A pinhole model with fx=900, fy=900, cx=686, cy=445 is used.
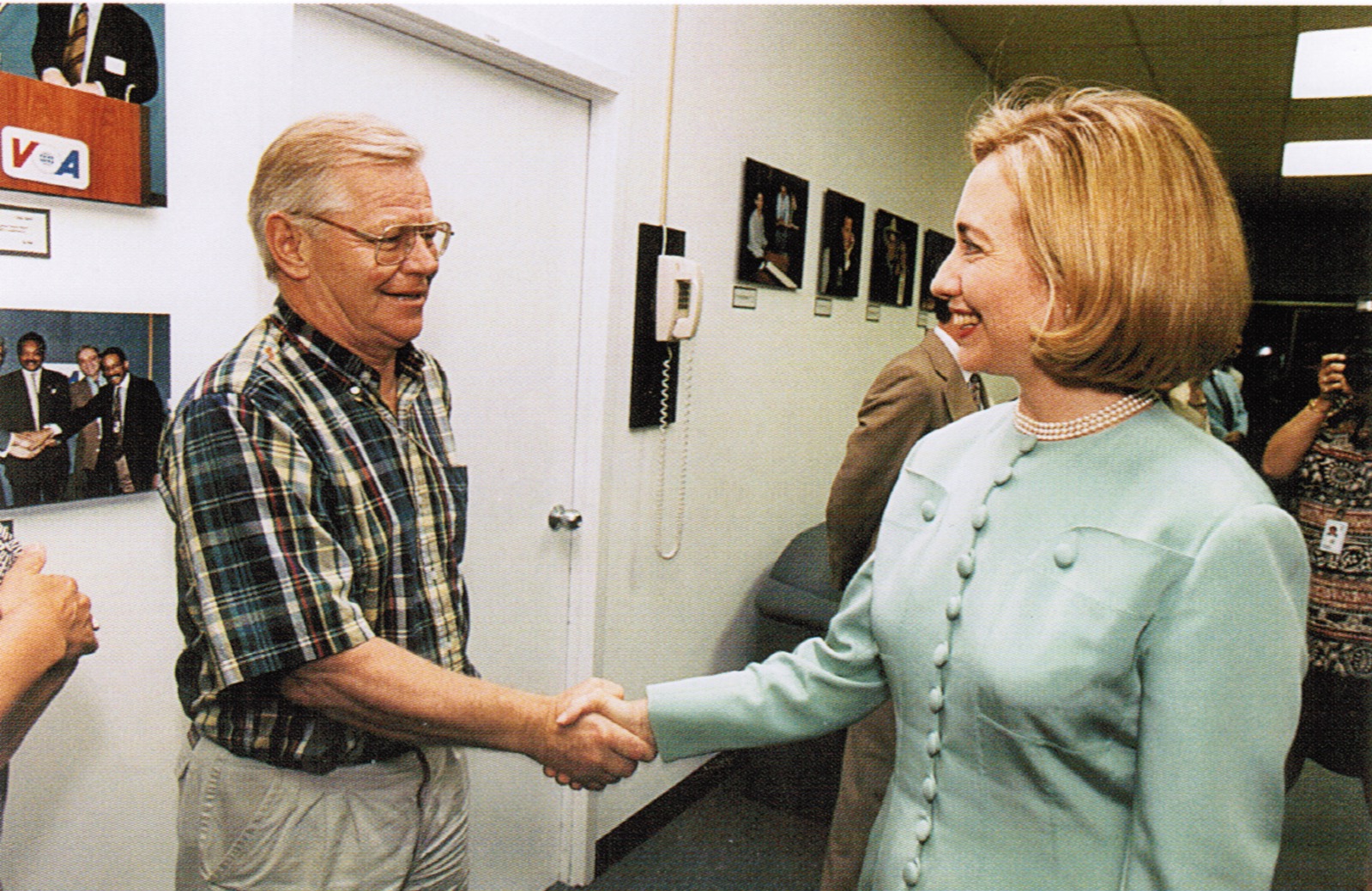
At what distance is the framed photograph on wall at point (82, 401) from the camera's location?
122cm

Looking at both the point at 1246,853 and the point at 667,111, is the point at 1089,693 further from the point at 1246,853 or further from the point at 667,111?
the point at 667,111

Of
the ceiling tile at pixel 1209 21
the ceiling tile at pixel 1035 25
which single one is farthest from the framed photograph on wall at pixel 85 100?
the ceiling tile at pixel 1209 21

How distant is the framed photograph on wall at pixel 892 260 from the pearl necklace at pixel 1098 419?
3.02m

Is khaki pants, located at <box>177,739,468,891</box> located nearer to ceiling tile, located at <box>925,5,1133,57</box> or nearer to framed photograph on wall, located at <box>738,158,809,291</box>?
framed photograph on wall, located at <box>738,158,809,291</box>

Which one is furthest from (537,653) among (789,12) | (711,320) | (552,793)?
(789,12)

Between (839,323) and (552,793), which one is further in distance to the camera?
(839,323)

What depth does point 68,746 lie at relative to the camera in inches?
52.9

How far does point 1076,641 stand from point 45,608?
3.82 feet

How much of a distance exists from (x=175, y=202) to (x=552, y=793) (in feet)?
5.90

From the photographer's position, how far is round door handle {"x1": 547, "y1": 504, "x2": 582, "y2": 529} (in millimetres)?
2350

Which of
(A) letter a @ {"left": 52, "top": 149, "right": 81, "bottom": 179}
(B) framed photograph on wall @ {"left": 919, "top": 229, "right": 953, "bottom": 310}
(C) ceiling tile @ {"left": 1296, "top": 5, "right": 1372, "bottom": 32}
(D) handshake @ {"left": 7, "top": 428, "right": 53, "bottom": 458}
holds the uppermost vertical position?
(C) ceiling tile @ {"left": 1296, "top": 5, "right": 1372, "bottom": 32}

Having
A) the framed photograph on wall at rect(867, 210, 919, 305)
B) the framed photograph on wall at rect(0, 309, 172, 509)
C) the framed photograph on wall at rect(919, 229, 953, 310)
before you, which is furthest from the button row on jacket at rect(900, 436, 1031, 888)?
the framed photograph on wall at rect(919, 229, 953, 310)

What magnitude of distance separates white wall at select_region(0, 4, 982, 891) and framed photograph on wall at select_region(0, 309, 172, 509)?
3 centimetres

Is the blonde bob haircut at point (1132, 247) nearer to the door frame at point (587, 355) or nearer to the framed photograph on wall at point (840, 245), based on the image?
the door frame at point (587, 355)
